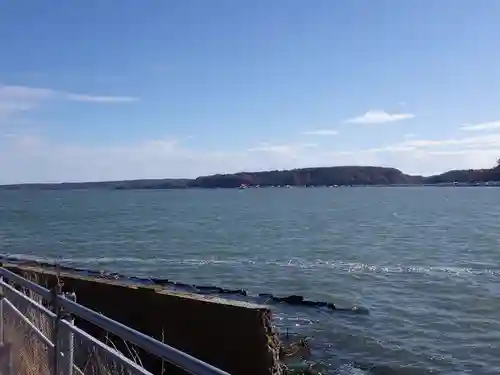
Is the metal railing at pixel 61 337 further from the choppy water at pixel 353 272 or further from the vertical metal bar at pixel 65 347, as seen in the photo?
the choppy water at pixel 353 272

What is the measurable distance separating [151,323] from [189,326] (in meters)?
0.96

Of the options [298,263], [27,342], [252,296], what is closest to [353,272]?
[298,263]

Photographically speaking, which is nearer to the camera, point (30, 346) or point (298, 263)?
point (30, 346)

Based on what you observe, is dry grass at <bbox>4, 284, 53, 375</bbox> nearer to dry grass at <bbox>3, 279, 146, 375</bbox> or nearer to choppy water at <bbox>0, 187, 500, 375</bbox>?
dry grass at <bbox>3, 279, 146, 375</bbox>

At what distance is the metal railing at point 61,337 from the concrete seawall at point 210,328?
3892mm

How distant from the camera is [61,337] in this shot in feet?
11.8

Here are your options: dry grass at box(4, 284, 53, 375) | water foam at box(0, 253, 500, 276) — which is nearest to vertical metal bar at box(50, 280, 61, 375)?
dry grass at box(4, 284, 53, 375)

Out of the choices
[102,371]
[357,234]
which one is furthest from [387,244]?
[102,371]

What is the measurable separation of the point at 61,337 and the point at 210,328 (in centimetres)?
577

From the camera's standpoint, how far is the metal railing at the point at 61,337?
7.46ft

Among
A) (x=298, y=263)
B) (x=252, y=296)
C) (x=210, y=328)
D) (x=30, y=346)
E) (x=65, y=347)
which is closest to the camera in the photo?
(x=65, y=347)

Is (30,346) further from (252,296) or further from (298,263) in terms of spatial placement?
(298,263)

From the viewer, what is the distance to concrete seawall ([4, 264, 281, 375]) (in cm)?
897

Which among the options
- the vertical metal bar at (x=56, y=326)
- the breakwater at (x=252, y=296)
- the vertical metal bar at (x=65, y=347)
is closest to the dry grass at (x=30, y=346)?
the vertical metal bar at (x=56, y=326)
